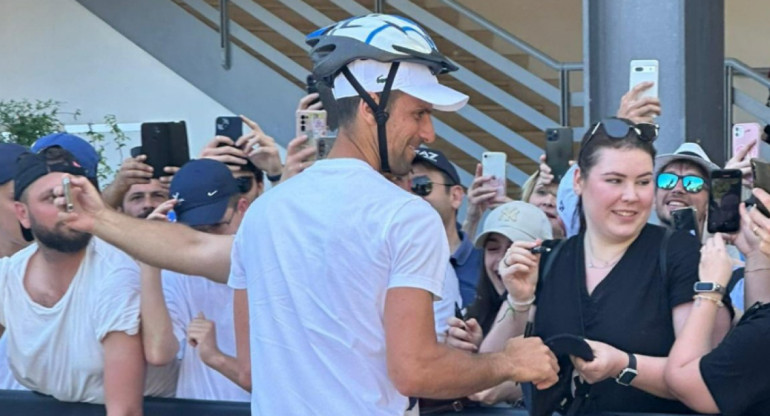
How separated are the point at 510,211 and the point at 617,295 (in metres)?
1.21

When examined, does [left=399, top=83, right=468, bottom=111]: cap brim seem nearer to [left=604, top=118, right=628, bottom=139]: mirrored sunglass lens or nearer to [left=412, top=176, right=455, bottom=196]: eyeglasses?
[left=604, top=118, right=628, bottom=139]: mirrored sunglass lens

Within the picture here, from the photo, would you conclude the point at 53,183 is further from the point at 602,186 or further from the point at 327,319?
the point at 602,186

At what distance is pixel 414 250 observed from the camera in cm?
256

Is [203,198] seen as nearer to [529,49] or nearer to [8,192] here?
[8,192]

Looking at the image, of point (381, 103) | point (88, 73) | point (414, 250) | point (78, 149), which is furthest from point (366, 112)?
point (88, 73)

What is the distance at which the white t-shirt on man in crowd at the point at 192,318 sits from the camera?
381 cm

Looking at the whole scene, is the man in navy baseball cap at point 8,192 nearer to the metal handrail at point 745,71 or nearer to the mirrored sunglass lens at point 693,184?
the mirrored sunglass lens at point 693,184

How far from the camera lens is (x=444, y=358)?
2.60 m

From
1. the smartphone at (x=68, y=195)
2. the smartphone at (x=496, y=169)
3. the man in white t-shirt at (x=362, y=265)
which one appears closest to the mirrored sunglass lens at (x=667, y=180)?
the smartphone at (x=496, y=169)

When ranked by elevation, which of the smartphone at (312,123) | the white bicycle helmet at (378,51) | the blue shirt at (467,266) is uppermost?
the white bicycle helmet at (378,51)

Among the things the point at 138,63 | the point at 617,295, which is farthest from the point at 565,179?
the point at 138,63

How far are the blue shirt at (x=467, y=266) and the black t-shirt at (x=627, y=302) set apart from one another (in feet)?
3.78

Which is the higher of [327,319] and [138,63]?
[138,63]

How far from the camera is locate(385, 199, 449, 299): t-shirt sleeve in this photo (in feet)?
8.39
